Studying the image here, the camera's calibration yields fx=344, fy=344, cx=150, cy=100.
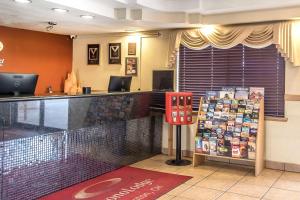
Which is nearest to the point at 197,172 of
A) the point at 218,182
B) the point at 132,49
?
the point at 218,182

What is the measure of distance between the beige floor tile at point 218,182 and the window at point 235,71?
1.31 meters

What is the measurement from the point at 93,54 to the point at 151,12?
2202 mm

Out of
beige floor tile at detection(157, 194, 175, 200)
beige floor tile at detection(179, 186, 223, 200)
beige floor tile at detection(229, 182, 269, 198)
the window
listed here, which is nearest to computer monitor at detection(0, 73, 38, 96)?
beige floor tile at detection(157, 194, 175, 200)

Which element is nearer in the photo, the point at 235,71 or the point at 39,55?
the point at 235,71

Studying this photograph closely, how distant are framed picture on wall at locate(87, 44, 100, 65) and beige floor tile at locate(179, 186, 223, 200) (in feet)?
12.0

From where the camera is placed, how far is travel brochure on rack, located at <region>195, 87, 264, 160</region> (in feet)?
16.7

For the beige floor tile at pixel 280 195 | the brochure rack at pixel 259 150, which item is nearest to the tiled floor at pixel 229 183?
the beige floor tile at pixel 280 195

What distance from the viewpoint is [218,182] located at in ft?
Result: 15.4

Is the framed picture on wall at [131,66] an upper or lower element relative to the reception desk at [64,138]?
upper

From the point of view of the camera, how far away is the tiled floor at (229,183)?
13.6 feet

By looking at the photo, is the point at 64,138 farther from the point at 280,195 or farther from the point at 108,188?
the point at 280,195

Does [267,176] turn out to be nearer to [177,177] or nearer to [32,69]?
[177,177]

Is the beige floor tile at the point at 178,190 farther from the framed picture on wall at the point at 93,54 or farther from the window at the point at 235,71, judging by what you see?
the framed picture on wall at the point at 93,54

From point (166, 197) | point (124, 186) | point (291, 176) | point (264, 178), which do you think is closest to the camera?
point (166, 197)
